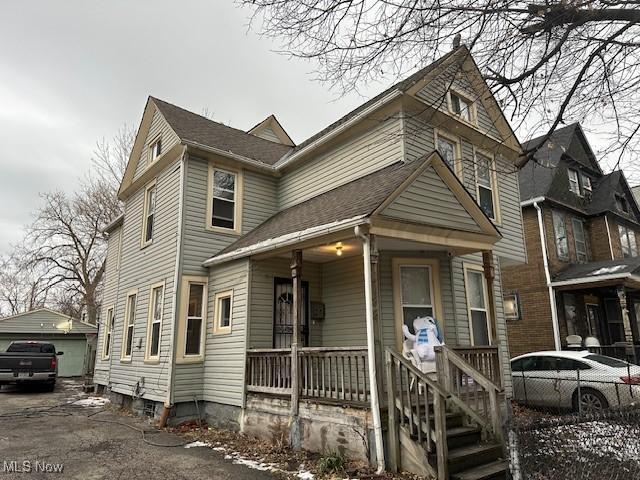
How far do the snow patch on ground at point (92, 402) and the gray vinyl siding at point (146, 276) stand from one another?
2.32 ft

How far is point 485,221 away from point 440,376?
10.5 ft

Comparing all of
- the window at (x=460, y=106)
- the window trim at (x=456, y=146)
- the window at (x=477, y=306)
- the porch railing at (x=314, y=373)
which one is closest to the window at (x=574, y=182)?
the window at (x=460, y=106)

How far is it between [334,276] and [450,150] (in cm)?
423

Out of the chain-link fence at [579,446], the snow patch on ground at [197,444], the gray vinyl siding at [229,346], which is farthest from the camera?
the gray vinyl siding at [229,346]

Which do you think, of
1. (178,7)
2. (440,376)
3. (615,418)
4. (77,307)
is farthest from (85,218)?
(615,418)

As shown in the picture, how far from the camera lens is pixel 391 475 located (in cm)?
524

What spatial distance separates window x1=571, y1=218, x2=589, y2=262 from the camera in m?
16.7

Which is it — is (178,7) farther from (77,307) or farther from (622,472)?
(77,307)

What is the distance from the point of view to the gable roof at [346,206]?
637 cm

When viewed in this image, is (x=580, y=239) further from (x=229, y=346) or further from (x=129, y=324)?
(x=129, y=324)

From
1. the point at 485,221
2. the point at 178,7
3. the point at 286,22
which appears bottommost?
the point at 485,221

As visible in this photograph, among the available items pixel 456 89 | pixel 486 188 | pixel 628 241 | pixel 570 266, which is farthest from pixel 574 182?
pixel 456 89

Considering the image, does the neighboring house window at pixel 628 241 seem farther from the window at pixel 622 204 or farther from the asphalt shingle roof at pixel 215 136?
the asphalt shingle roof at pixel 215 136

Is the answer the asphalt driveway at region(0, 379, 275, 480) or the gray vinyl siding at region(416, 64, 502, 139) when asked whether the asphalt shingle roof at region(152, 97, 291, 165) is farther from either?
the asphalt driveway at region(0, 379, 275, 480)
